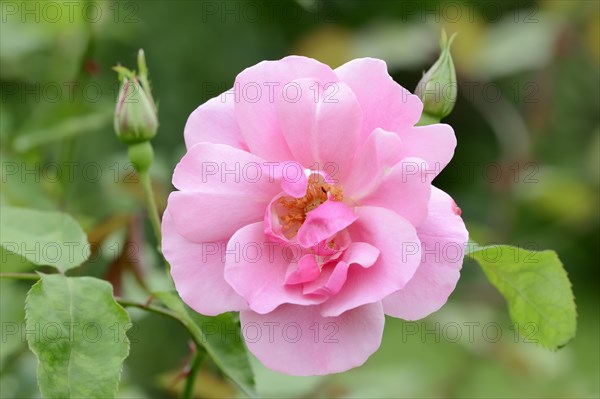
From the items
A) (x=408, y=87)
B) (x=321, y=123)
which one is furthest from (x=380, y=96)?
(x=408, y=87)

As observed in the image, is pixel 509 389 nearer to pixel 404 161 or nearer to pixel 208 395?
pixel 208 395

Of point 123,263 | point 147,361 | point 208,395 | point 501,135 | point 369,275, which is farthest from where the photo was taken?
point 501,135

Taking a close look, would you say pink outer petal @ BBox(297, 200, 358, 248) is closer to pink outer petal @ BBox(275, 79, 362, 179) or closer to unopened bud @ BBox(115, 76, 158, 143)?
pink outer petal @ BBox(275, 79, 362, 179)

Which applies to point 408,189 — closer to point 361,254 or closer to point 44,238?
point 361,254

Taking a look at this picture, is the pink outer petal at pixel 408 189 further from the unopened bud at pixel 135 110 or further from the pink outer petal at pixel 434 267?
the unopened bud at pixel 135 110

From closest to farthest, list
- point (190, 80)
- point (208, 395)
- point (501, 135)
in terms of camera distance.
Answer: point (208, 395) → point (501, 135) → point (190, 80)

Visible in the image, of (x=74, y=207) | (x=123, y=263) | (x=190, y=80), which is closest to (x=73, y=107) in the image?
(x=74, y=207)

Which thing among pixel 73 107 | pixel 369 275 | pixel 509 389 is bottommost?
pixel 509 389

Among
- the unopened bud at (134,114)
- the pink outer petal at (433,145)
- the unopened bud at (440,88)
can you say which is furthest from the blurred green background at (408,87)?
the pink outer petal at (433,145)
